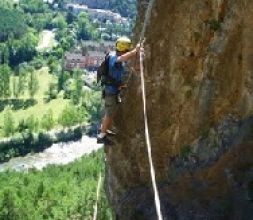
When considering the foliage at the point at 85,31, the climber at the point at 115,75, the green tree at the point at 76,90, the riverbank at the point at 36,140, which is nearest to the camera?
the climber at the point at 115,75

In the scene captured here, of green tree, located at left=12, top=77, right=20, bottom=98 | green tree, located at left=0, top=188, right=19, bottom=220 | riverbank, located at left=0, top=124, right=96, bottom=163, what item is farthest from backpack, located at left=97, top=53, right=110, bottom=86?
green tree, located at left=12, top=77, right=20, bottom=98

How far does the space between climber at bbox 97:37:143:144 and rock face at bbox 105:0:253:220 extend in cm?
75

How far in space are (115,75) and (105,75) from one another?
22 centimetres

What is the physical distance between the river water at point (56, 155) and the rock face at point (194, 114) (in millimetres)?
69797

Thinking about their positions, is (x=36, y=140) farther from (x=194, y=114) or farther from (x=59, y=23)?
(x=59, y=23)

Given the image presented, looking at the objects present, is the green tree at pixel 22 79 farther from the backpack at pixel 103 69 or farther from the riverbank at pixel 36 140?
the backpack at pixel 103 69

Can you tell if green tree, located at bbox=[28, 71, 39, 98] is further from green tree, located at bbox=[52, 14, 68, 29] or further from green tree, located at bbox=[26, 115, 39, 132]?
green tree, located at bbox=[52, 14, 68, 29]

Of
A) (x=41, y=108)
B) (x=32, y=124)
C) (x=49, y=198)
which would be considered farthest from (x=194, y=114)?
(x=41, y=108)

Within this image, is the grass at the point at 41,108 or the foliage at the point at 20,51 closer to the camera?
the grass at the point at 41,108

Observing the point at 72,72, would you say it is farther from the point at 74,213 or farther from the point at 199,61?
the point at 199,61

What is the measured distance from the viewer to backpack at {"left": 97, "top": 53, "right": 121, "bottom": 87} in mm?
13219

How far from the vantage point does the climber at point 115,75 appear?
514 inches

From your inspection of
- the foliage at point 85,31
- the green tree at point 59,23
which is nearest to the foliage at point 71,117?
the foliage at point 85,31

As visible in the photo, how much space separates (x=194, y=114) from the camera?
43.8 feet
